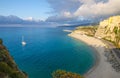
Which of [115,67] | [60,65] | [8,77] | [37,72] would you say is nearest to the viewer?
[8,77]

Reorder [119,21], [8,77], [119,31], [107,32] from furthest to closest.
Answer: [107,32]
[119,21]
[119,31]
[8,77]

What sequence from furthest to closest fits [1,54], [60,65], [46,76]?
[60,65] < [46,76] < [1,54]

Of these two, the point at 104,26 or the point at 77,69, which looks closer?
the point at 77,69

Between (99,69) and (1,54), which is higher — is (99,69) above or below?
below

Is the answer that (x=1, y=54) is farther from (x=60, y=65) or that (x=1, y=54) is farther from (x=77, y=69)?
(x=60, y=65)

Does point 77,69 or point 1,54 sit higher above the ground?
point 1,54

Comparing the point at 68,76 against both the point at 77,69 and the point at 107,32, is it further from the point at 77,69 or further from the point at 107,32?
the point at 107,32

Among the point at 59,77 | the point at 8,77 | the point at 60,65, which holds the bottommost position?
the point at 60,65

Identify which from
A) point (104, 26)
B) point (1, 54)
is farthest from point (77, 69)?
point (104, 26)

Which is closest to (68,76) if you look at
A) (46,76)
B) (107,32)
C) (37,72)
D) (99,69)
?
(46,76)
